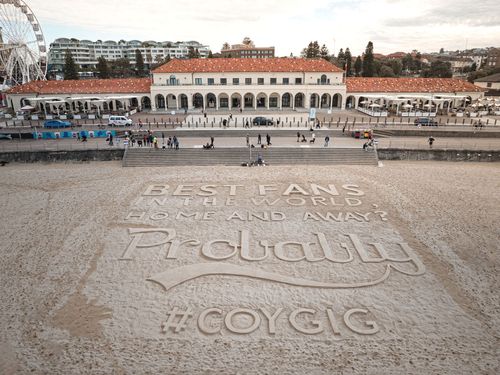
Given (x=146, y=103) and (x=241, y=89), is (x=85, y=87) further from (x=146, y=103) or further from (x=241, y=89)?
(x=241, y=89)

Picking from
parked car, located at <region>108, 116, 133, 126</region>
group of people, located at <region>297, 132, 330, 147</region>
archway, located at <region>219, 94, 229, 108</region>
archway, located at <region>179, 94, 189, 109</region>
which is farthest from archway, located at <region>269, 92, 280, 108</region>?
parked car, located at <region>108, 116, 133, 126</region>

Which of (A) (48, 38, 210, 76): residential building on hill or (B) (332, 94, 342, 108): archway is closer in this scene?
(B) (332, 94, 342, 108): archway

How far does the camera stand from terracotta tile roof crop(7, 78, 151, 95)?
5097cm

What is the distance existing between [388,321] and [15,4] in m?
62.9

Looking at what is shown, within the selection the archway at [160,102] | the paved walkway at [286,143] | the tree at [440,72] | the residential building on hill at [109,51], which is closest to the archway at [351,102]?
the paved walkway at [286,143]

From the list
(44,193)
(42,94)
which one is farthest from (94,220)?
(42,94)

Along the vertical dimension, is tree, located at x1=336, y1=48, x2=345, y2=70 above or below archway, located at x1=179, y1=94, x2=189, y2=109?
above

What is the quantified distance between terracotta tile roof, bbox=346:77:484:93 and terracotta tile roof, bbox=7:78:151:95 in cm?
3137

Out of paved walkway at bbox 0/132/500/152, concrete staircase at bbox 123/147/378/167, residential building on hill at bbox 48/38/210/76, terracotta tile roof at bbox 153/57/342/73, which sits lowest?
concrete staircase at bbox 123/147/378/167

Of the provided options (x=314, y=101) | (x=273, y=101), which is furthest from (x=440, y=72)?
(x=273, y=101)

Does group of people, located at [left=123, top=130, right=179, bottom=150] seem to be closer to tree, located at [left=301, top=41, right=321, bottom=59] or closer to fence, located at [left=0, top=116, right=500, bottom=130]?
fence, located at [left=0, top=116, right=500, bottom=130]

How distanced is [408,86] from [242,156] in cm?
3553

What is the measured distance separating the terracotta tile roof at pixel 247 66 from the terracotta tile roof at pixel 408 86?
14.0 ft

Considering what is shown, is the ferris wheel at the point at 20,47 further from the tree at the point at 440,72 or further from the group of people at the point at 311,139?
the tree at the point at 440,72
